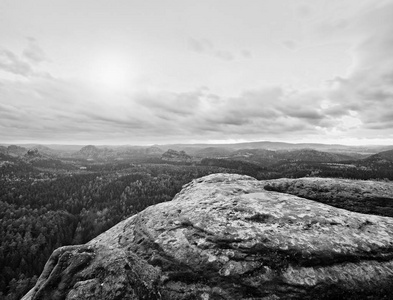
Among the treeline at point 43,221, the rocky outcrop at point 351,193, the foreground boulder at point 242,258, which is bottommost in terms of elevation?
the treeline at point 43,221

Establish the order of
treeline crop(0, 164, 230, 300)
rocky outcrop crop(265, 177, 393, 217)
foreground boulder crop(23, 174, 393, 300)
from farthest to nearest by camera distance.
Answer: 1. treeline crop(0, 164, 230, 300)
2. rocky outcrop crop(265, 177, 393, 217)
3. foreground boulder crop(23, 174, 393, 300)

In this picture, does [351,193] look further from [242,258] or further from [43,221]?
[43,221]

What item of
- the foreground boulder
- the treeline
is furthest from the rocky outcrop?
the treeline

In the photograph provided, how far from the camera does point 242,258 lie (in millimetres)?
9750

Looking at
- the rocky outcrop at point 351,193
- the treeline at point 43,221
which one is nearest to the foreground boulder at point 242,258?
the rocky outcrop at point 351,193

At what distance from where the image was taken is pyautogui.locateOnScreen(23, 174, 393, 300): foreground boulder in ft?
28.8

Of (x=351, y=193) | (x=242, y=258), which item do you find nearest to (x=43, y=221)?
(x=242, y=258)

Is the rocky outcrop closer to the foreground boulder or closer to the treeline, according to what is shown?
the foreground boulder

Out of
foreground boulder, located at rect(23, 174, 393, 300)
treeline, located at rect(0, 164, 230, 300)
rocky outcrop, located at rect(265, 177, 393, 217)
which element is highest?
rocky outcrop, located at rect(265, 177, 393, 217)

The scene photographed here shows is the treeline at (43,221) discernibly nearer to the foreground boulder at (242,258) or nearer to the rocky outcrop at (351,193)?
the foreground boulder at (242,258)

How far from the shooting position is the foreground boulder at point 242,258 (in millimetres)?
8773

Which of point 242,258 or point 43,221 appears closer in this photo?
point 242,258

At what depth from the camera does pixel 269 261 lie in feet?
31.0

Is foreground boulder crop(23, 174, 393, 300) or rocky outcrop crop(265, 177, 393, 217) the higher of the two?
rocky outcrop crop(265, 177, 393, 217)
